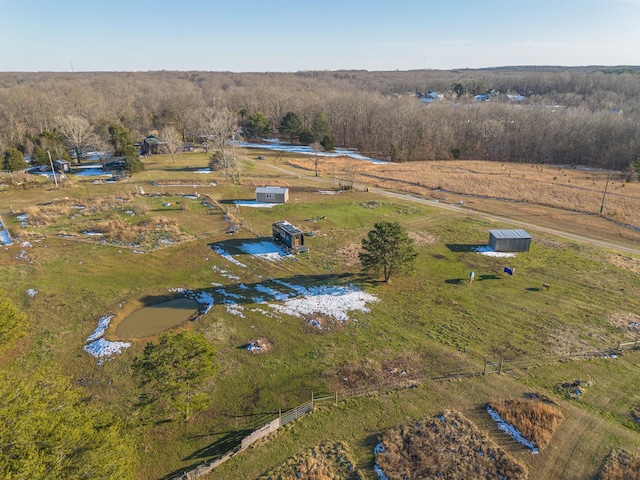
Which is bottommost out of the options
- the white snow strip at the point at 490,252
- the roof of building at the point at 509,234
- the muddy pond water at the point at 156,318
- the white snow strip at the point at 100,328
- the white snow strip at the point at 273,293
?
the muddy pond water at the point at 156,318

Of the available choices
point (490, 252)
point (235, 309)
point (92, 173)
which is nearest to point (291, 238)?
point (235, 309)

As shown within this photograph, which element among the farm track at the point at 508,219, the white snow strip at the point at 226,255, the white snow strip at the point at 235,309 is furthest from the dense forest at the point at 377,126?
the white snow strip at the point at 235,309

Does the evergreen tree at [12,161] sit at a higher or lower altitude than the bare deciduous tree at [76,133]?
lower

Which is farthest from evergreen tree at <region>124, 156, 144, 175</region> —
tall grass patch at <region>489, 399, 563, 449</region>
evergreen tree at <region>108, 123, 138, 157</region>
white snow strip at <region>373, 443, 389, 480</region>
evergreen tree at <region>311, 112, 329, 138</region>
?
tall grass patch at <region>489, 399, 563, 449</region>

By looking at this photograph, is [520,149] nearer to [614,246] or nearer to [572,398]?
[614,246]

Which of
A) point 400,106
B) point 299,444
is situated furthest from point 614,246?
point 400,106

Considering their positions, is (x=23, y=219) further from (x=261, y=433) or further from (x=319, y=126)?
(x=319, y=126)

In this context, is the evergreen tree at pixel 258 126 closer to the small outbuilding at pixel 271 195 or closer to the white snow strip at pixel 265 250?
the small outbuilding at pixel 271 195
